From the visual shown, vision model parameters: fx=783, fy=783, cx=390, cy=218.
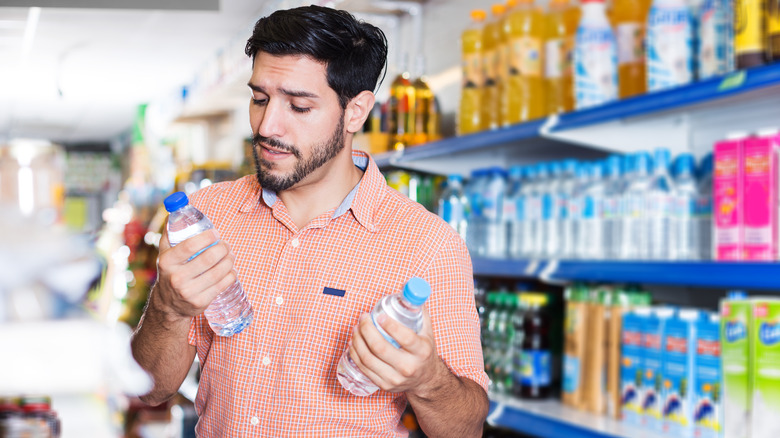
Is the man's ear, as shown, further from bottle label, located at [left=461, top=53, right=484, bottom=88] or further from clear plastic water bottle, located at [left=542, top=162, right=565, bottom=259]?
bottle label, located at [left=461, top=53, right=484, bottom=88]

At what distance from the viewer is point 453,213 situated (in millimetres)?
3010

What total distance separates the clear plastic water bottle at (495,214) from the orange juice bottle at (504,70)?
205 mm

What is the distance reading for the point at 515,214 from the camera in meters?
2.71

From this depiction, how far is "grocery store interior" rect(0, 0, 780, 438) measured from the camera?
2.06 ft

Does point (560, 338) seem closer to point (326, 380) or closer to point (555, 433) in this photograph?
point (555, 433)

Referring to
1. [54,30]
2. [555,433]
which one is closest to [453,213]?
[555,433]

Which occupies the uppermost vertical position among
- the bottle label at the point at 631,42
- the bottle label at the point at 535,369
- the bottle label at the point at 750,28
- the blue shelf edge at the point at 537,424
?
the bottle label at the point at 631,42

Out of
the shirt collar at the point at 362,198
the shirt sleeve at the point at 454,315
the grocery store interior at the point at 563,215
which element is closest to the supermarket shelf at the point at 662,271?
the grocery store interior at the point at 563,215

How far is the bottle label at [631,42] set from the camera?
2.39 metres

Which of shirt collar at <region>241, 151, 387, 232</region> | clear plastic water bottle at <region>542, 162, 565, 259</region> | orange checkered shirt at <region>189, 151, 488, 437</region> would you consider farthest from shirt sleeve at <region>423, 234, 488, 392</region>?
clear plastic water bottle at <region>542, 162, 565, 259</region>

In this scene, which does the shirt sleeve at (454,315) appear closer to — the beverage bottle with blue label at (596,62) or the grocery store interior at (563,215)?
the grocery store interior at (563,215)

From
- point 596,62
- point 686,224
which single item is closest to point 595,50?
point 596,62

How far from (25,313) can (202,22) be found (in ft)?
18.6

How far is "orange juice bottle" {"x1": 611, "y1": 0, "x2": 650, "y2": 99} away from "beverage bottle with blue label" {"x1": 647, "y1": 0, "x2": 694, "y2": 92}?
10.3 inches
